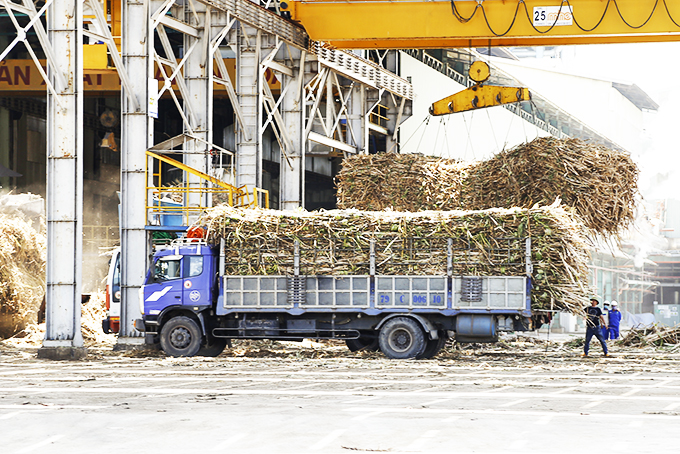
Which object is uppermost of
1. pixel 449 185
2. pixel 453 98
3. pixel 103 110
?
pixel 103 110

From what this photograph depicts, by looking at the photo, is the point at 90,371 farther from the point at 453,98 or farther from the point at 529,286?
the point at 453,98

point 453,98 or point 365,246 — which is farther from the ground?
point 453,98

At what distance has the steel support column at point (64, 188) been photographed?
18.7 metres

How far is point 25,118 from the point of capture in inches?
1640

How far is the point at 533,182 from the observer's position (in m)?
21.2

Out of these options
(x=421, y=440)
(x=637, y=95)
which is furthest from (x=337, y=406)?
(x=637, y=95)

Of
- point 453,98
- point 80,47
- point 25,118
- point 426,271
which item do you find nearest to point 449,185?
point 453,98

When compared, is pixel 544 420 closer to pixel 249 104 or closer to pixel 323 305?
pixel 323 305

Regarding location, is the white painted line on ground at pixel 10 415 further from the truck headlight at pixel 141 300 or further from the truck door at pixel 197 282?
the truck headlight at pixel 141 300

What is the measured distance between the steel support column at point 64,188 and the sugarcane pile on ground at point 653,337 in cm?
1428

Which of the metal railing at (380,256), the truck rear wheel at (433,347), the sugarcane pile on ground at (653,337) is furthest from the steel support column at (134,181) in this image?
the sugarcane pile on ground at (653,337)

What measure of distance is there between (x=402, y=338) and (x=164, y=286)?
530cm

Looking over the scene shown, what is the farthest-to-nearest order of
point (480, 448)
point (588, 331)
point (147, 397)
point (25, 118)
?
point (25, 118) → point (588, 331) → point (147, 397) → point (480, 448)

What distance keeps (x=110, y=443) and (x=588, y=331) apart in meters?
14.6
